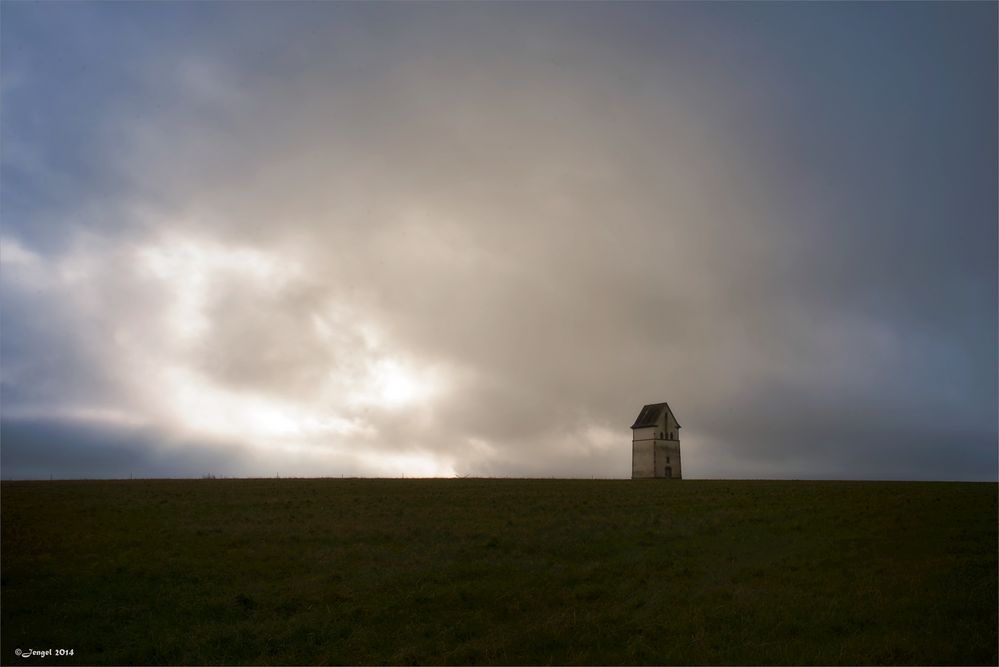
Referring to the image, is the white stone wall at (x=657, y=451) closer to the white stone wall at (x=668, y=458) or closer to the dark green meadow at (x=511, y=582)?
the white stone wall at (x=668, y=458)

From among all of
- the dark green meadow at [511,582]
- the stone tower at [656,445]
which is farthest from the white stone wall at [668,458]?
the dark green meadow at [511,582]

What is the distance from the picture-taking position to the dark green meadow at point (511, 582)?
18.1 m

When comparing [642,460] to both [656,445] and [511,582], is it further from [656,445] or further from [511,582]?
[511,582]

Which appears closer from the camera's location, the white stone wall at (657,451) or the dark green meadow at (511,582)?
the dark green meadow at (511,582)

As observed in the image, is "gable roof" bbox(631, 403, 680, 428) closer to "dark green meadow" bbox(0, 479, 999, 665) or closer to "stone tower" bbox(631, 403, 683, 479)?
"stone tower" bbox(631, 403, 683, 479)

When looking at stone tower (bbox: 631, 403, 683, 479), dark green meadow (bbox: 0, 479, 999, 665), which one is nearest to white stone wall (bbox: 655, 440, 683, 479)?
stone tower (bbox: 631, 403, 683, 479)

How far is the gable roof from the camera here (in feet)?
283

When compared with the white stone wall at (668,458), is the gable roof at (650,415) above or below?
above

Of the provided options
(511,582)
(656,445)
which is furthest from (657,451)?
(511,582)

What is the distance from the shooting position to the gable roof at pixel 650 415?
8627cm

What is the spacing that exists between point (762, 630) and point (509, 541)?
533 inches

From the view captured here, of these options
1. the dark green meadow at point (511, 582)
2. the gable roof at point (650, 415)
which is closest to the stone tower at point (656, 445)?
the gable roof at point (650, 415)

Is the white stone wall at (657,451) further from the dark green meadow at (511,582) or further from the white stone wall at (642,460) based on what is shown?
the dark green meadow at (511,582)

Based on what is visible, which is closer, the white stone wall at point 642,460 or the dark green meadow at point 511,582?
the dark green meadow at point 511,582
